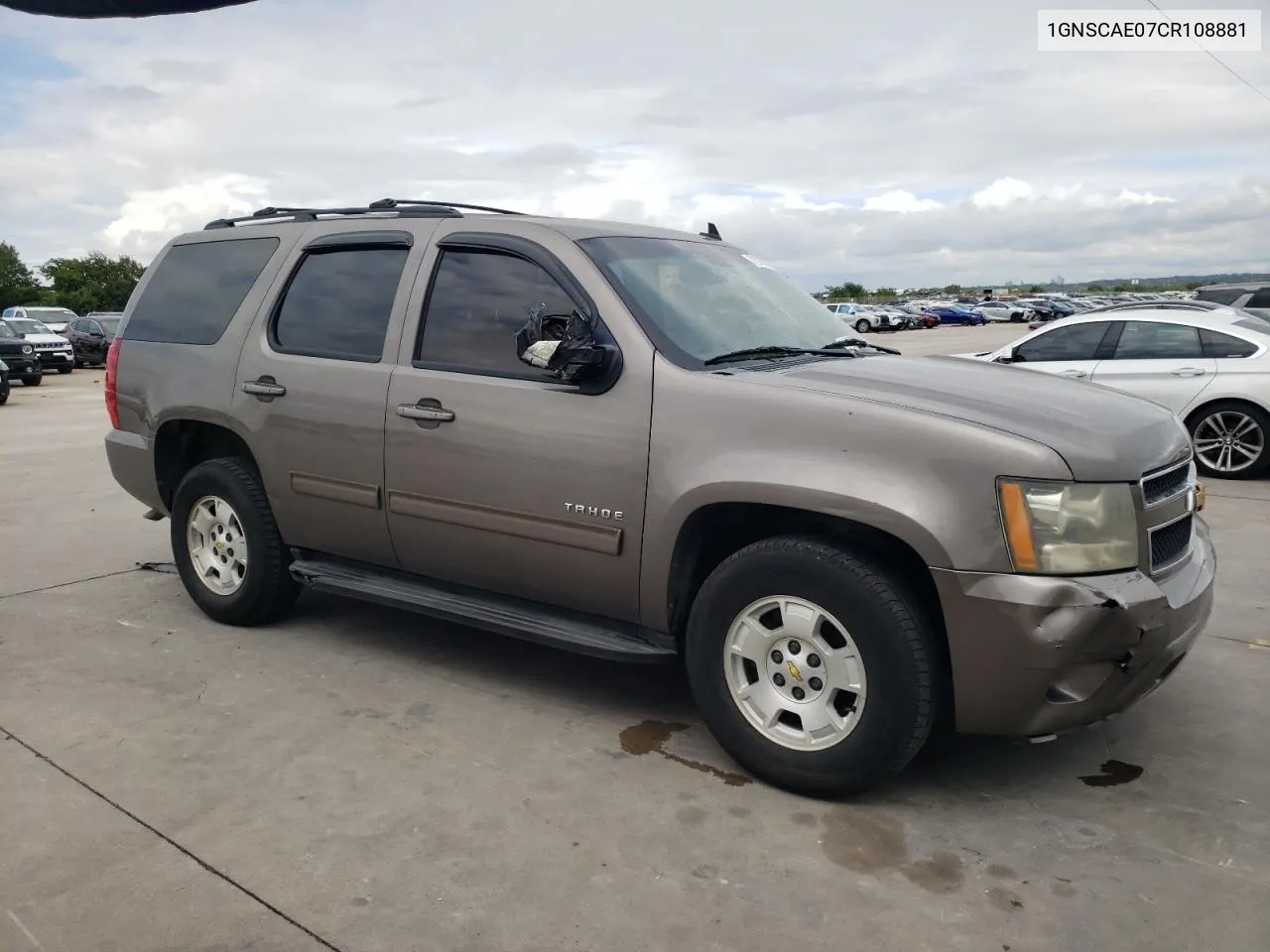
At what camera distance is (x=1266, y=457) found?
9.55m

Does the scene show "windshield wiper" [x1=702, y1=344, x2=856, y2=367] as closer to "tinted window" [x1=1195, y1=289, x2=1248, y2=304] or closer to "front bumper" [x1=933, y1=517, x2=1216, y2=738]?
"front bumper" [x1=933, y1=517, x2=1216, y2=738]

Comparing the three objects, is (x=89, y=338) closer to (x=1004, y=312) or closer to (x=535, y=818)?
(x=535, y=818)

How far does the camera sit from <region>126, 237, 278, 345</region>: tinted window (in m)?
5.27

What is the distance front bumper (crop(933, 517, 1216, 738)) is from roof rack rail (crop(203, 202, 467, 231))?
268cm

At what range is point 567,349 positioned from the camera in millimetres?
3760

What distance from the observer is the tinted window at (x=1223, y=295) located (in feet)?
62.2

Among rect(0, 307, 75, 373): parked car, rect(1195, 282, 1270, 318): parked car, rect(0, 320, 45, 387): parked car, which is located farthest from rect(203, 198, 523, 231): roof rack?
rect(0, 307, 75, 373): parked car

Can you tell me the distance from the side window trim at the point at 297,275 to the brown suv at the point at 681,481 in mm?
20

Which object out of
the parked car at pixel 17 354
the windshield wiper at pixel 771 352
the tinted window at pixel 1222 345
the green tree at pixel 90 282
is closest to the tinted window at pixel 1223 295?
the tinted window at pixel 1222 345

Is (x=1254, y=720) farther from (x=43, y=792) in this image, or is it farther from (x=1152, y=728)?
(x=43, y=792)

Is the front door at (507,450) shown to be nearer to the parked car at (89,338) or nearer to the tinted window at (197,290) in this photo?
the tinted window at (197,290)

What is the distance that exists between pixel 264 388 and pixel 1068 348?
817 centimetres

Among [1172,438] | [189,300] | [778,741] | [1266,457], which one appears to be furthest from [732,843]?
[1266,457]

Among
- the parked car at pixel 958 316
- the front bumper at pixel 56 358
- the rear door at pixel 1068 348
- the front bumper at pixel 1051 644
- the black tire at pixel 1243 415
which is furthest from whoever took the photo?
the parked car at pixel 958 316
